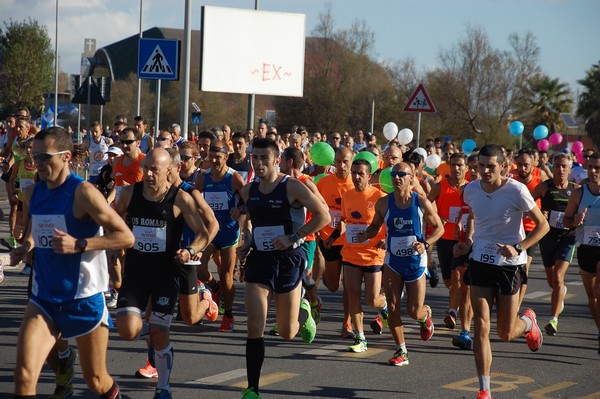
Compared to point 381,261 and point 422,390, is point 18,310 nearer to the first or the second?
point 381,261

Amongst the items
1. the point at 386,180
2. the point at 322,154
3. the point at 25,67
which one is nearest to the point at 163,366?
the point at 386,180

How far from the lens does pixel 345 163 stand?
33.7 ft

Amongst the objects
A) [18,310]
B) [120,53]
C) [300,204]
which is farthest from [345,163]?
[120,53]

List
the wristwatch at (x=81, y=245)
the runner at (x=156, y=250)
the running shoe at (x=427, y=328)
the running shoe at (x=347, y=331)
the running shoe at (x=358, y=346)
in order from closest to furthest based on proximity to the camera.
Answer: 1. the wristwatch at (x=81, y=245)
2. the runner at (x=156, y=250)
3. the running shoe at (x=358, y=346)
4. the running shoe at (x=427, y=328)
5. the running shoe at (x=347, y=331)

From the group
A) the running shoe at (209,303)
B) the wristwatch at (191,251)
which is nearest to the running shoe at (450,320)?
the running shoe at (209,303)

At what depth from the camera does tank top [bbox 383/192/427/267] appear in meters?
8.52

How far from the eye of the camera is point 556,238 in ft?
34.4

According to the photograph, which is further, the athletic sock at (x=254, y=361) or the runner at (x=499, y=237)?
the runner at (x=499, y=237)

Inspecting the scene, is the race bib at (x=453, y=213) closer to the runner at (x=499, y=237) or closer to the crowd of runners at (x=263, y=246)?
the crowd of runners at (x=263, y=246)

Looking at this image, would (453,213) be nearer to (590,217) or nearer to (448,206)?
(448,206)

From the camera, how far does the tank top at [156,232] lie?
22.7 feet

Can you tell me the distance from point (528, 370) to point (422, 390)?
1.41 meters

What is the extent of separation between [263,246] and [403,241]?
1.75m

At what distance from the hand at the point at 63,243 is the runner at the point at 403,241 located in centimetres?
388
